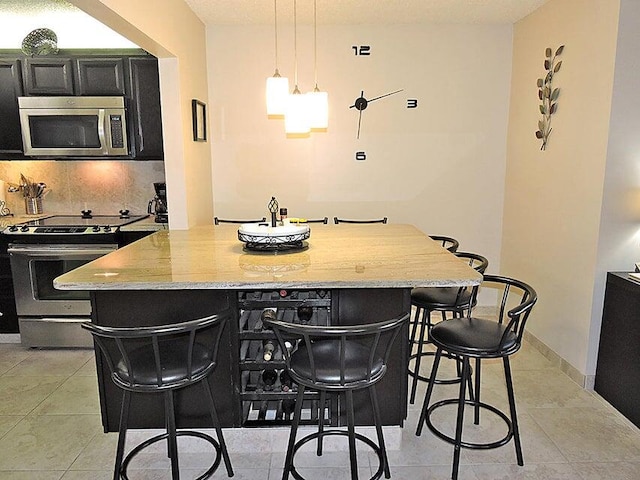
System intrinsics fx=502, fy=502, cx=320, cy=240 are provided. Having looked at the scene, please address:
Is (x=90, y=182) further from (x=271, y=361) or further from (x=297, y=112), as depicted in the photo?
(x=271, y=361)

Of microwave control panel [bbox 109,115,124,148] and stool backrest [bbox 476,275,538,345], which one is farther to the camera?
microwave control panel [bbox 109,115,124,148]

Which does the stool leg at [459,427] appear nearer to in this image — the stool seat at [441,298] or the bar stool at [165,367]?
the stool seat at [441,298]

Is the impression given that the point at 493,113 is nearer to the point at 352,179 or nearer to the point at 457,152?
the point at 457,152

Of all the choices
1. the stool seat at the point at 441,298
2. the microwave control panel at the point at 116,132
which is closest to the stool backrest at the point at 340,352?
the stool seat at the point at 441,298

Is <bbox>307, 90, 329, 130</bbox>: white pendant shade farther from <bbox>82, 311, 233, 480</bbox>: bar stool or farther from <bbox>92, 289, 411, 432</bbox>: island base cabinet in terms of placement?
<bbox>82, 311, 233, 480</bbox>: bar stool

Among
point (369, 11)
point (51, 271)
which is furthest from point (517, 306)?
point (51, 271)

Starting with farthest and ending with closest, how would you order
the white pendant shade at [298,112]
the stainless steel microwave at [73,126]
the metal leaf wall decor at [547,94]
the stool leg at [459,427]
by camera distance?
the stainless steel microwave at [73,126] → the metal leaf wall decor at [547,94] → the white pendant shade at [298,112] → the stool leg at [459,427]

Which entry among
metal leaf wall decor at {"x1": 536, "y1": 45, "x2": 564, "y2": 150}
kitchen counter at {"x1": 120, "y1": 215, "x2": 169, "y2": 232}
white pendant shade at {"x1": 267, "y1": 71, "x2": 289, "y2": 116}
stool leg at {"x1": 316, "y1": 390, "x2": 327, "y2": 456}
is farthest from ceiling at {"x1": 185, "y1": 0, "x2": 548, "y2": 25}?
stool leg at {"x1": 316, "y1": 390, "x2": 327, "y2": 456}

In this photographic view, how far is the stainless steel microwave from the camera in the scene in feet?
12.8

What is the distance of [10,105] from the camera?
13.0 ft

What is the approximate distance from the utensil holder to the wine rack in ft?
9.42

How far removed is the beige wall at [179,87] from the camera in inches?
120

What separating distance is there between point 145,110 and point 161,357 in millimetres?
2496

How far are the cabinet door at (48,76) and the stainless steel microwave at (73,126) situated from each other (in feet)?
0.30
